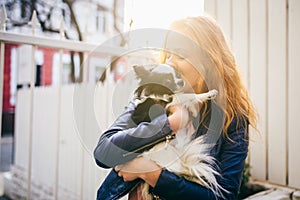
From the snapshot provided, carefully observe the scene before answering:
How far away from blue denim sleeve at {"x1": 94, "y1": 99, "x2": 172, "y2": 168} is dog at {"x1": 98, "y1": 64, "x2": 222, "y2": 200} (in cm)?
2

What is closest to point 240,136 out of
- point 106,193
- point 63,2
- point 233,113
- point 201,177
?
point 233,113

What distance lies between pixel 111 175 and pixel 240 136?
46 cm

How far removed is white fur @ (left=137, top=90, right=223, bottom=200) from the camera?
0.82m

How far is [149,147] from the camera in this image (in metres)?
0.81

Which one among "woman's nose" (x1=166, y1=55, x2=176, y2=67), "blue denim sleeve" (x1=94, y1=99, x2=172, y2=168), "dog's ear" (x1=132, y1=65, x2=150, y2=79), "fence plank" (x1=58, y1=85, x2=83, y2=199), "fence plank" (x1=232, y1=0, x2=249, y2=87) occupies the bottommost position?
"fence plank" (x1=58, y1=85, x2=83, y2=199)

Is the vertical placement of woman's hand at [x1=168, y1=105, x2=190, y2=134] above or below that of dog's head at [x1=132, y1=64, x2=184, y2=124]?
below

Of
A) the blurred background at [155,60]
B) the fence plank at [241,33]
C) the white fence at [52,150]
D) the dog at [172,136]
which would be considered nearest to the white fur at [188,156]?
the dog at [172,136]

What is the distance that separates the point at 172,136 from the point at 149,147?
8 cm

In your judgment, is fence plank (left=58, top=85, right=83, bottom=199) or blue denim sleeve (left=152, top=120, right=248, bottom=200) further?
fence plank (left=58, top=85, right=83, bottom=199)

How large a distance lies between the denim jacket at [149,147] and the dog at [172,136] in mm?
17

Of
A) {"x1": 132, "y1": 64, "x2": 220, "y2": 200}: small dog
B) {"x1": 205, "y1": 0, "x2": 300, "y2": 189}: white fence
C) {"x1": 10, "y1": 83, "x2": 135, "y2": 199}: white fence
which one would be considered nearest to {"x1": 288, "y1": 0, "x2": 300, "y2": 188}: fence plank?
{"x1": 205, "y1": 0, "x2": 300, "y2": 189}: white fence

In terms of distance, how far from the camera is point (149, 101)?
0.81 meters

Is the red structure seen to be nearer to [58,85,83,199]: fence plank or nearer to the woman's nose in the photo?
[58,85,83,199]: fence plank

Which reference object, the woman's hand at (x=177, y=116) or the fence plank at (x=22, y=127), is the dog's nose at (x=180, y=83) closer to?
the woman's hand at (x=177, y=116)
